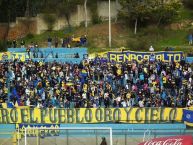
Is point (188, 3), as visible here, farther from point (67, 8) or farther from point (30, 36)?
point (30, 36)

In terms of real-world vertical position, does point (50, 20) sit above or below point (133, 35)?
above

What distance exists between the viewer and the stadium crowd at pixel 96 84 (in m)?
35.6

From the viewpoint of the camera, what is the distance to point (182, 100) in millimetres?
35125

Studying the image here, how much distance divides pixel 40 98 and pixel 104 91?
14.6ft

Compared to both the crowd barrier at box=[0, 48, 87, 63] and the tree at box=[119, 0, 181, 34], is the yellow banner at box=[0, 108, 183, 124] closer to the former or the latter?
the crowd barrier at box=[0, 48, 87, 63]

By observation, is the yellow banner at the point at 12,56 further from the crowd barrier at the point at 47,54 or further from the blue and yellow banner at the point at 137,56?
the blue and yellow banner at the point at 137,56

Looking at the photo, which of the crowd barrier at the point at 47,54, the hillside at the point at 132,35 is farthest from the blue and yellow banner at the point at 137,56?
the hillside at the point at 132,35

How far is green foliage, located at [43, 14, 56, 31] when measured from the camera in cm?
5769

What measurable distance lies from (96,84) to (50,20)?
21600 millimetres

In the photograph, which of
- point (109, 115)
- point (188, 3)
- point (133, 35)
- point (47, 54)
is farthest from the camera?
point (188, 3)

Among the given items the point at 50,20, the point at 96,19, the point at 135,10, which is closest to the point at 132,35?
the point at 135,10

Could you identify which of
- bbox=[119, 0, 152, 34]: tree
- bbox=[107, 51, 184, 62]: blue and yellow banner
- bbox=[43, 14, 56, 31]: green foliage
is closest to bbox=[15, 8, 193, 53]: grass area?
bbox=[43, 14, 56, 31]: green foliage

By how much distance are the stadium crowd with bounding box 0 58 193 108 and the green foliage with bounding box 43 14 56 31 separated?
16.6 meters

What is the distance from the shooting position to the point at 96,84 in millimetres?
37719
